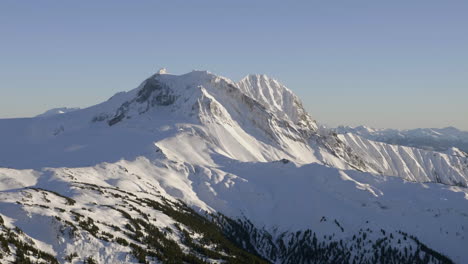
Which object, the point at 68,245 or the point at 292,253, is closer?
the point at 68,245

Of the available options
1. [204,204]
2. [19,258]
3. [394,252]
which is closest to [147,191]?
[204,204]

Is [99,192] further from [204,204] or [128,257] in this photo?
[204,204]

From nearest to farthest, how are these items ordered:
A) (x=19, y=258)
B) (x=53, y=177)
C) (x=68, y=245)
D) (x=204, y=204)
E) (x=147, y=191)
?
1. (x=19, y=258)
2. (x=68, y=245)
3. (x=53, y=177)
4. (x=147, y=191)
5. (x=204, y=204)

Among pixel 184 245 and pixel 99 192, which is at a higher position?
pixel 99 192

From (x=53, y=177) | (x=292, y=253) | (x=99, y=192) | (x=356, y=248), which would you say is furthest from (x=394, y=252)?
(x=53, y=177)

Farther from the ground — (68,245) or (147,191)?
(147,191)

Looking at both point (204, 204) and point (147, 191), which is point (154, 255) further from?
point (204, 204)

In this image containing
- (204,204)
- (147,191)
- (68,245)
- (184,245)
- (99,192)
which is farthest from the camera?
(204,204)

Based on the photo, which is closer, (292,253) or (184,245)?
(184,245)

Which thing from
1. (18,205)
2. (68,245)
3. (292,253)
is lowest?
(292,253)
